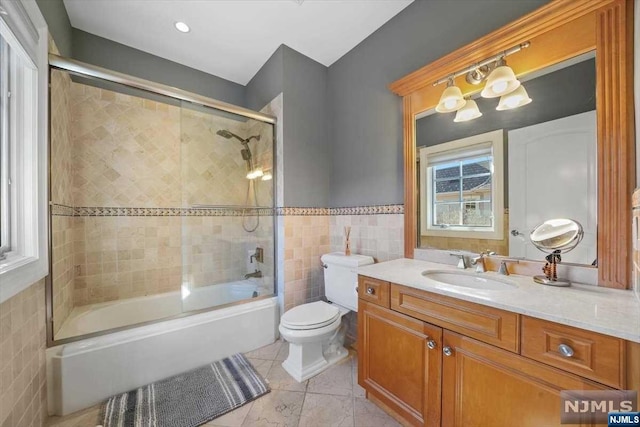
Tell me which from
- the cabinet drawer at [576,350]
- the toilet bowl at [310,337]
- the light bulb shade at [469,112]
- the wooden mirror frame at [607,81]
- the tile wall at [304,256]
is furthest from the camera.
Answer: the tile wall at [304,256]

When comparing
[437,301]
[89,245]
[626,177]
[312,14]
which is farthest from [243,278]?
[626,177]

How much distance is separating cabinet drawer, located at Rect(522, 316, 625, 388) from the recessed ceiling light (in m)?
2.87

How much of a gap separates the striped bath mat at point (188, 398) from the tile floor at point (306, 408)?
0.22 feet

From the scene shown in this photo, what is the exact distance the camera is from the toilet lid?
1632mm

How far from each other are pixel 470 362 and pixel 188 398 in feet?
5.28

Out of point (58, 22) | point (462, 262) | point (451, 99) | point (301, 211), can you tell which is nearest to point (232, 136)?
point (301, 211)

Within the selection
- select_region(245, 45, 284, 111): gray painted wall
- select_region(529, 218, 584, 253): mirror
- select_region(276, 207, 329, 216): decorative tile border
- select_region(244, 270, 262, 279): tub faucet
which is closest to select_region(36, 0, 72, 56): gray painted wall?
select_region(245, 45, 284, 111): gray painted wall

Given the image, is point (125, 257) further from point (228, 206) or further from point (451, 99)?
point (451, 99)

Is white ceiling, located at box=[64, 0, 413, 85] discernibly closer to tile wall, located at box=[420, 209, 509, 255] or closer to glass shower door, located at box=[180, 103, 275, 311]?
glass shower door, located at box=[180, 103, 275, 311]

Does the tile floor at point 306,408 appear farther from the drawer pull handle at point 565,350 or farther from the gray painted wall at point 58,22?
the gray painted wall at point 58,22

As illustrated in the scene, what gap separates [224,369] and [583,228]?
7.52ft

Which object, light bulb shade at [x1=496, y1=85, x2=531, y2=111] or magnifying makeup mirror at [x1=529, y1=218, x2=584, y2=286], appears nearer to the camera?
magnifying makeup mirror at [x1=529, y1=218, x2=584, y2=286]

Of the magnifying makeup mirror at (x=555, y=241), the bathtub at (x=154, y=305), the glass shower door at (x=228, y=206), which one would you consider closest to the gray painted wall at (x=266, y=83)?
the glass shower door at (x=228, y=206)

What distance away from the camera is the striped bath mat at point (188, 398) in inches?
52.3
